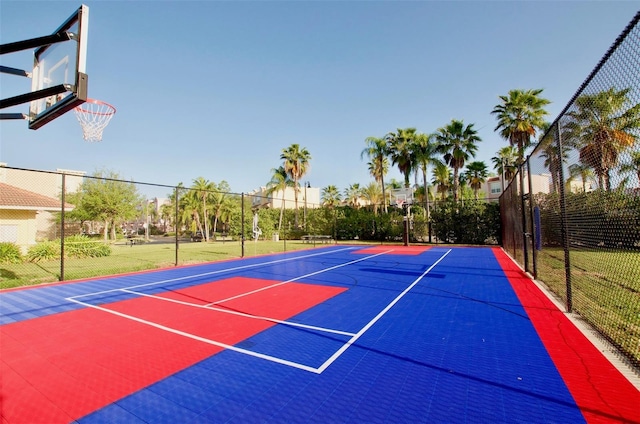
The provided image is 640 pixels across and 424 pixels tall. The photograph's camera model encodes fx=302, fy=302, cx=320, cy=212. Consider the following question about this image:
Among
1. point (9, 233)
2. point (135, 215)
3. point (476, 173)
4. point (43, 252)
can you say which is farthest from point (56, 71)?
point (476, 173)

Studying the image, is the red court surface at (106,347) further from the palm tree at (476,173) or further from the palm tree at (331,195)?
the palm tree at (331,195)

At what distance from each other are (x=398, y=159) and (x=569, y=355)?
2473 centimetres

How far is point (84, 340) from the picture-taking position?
14.9 ft

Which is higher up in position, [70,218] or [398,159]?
[398,159]

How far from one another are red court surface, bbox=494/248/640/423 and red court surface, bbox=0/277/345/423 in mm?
3897

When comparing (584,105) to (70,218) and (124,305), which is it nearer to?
(124,305)

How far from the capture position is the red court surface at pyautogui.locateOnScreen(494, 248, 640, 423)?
2.57 metres

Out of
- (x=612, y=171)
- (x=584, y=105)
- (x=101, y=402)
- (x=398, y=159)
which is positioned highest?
(x=398, y=159)

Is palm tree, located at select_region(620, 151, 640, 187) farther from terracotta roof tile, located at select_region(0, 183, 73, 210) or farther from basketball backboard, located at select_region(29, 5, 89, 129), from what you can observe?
terracotta roof tile, located at select_region(0, 183, 73, 210)

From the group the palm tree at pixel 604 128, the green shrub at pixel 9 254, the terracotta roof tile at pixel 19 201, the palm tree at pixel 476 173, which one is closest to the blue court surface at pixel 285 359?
the palm tree at pixel 604 128

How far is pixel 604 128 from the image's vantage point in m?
3.46

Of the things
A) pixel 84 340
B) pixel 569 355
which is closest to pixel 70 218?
pixel 84 340

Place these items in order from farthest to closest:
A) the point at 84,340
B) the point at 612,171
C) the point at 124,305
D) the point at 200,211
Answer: the point at 200,211 → the point at 124,305 → the point at 84,340 → the point at 612,171

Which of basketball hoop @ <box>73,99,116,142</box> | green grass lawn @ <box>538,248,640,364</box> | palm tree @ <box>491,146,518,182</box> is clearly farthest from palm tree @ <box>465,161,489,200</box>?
basketball hoop @ <box>73,99,116,142</box>
